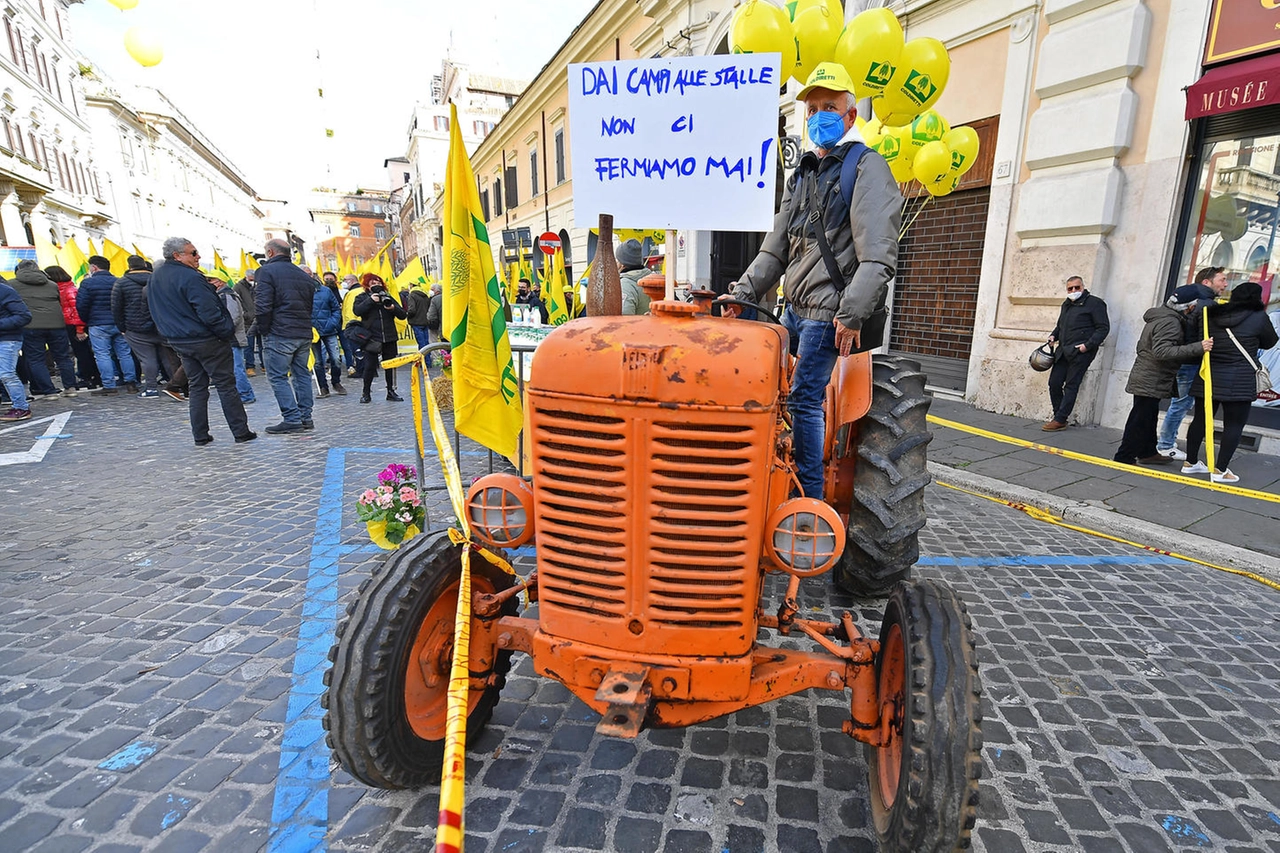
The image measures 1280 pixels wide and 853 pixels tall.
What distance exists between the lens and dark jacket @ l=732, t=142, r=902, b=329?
254cm

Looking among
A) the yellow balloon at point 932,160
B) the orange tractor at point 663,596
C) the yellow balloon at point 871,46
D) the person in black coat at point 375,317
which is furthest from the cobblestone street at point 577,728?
the person in black coat at point 375,317

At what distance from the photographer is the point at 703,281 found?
48.7 feet

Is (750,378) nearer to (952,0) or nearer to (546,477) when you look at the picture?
(546,477)

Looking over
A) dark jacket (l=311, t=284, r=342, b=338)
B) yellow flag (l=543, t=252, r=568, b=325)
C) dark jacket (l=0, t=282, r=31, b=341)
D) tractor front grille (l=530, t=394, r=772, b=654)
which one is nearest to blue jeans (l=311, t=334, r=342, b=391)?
dark jacket (l=311, t=284, r=342, b=338)

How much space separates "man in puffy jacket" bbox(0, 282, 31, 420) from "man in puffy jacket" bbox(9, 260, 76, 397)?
1.00 metres

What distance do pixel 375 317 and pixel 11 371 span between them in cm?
429

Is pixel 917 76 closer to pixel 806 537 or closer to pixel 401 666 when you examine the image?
pixel 806 537

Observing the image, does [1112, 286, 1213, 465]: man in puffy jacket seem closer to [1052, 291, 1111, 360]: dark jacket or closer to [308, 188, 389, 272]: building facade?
[1052, 291, 1111, 360]: dark jacket

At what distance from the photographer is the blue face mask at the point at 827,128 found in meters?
2.82

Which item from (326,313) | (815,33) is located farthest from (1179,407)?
(326,313)

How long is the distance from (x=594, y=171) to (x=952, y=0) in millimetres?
8390

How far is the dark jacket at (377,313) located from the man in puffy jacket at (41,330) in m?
4.16

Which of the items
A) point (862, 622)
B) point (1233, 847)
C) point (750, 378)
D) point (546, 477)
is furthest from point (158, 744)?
point (1233, 847)

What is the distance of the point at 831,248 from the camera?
9.20ft
